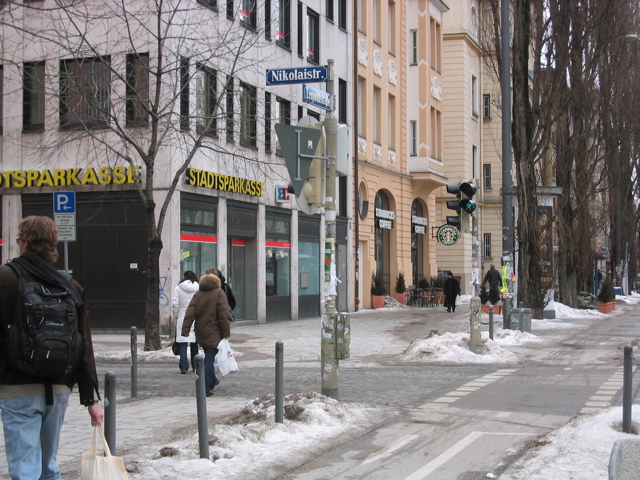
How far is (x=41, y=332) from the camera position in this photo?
4473mm

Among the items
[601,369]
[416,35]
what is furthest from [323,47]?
[601,369]

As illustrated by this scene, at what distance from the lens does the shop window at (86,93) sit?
1691cm

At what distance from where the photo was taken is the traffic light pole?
10.3m

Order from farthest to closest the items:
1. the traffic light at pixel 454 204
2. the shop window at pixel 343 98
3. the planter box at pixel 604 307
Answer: the planter box at pixel 604 307 < the shop window at pixel 343 98 < the traffic light at pixel 454 204

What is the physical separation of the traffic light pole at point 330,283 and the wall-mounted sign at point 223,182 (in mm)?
12243

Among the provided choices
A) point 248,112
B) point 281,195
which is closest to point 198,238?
point 248,112

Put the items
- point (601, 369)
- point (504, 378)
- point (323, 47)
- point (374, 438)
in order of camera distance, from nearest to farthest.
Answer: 1. point (374, 438)
2. point (504, 378)
3. point (601, 369)
4. point (323, 47)

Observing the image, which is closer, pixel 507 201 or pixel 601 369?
pixel 601 369

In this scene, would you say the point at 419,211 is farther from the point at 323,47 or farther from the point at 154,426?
the point at 154,426

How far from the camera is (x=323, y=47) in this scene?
3109 centimetres

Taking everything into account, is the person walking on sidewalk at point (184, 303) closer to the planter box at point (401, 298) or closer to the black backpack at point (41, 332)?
the black backpack at point (41, 332)

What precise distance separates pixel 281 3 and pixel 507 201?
428 inches

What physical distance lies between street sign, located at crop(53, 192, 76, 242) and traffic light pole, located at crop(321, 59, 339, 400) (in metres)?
6.92

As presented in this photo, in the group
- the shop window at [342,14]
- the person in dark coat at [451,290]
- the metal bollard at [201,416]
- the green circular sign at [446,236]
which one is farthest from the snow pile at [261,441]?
the shop window at [342,14]
